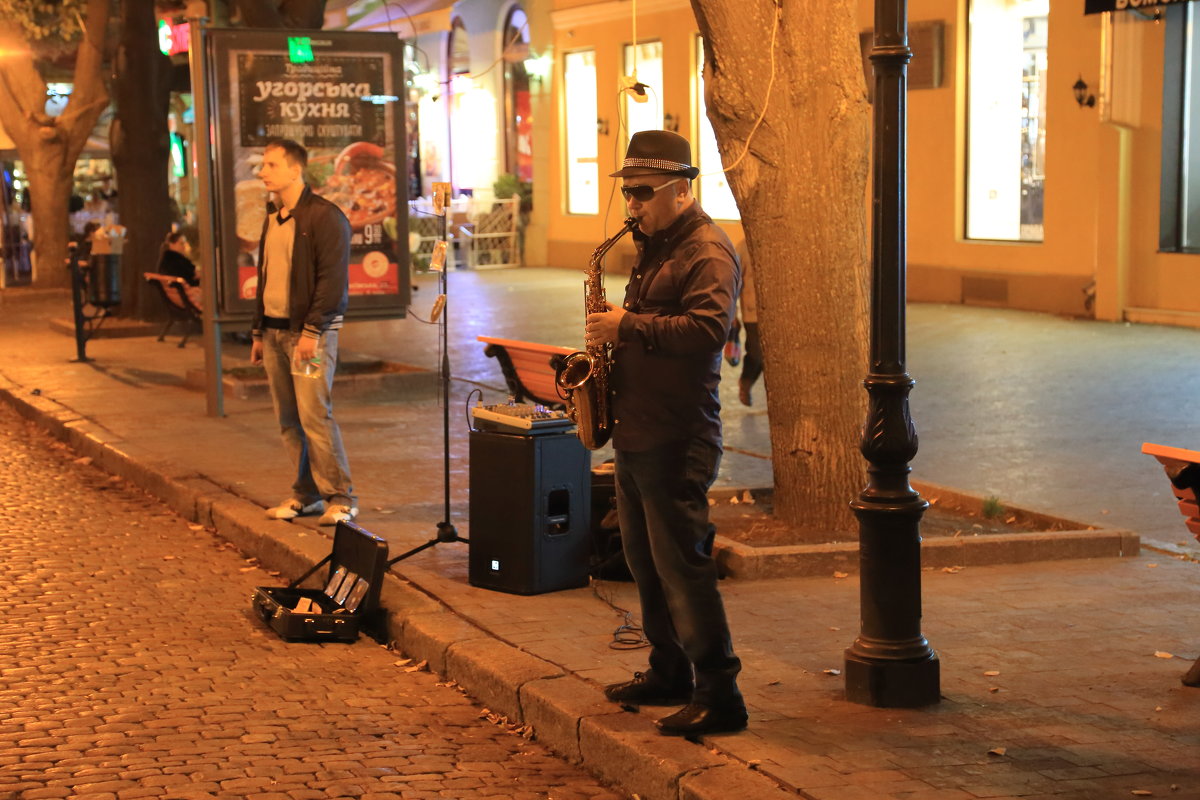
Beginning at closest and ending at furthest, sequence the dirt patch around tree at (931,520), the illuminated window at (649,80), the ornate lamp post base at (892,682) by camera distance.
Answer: the ornate lamp post base at (892,682) < the dirt patch around tree at (931,520) < the illuminated window at (649,80)

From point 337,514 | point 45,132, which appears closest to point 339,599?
point 337,514

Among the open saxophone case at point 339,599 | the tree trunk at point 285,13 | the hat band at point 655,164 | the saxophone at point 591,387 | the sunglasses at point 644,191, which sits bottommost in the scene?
the open saxophone case at point 339,599

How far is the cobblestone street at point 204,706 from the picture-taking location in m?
5.27

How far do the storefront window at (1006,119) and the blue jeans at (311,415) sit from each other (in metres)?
13.8

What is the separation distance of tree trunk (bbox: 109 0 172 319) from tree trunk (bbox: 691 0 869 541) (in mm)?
14740

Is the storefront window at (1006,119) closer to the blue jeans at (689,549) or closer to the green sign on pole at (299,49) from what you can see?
the green sign on pole at (299,49)

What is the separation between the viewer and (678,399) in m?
5.12

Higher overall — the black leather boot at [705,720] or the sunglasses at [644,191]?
the sunglasses at [644,191]

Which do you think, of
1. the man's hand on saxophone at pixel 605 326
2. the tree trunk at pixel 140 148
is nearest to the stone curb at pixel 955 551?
the man's hand on saxophone at pixel 605 326

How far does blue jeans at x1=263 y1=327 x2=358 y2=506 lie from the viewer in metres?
8.74

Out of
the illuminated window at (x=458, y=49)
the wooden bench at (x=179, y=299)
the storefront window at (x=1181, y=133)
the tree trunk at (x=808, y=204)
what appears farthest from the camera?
the illuminated window at (x=458, y=49)

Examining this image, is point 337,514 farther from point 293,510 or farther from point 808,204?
point 808,204

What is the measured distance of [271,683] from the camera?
6.43m

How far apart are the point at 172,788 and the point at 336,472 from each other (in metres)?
3.71
